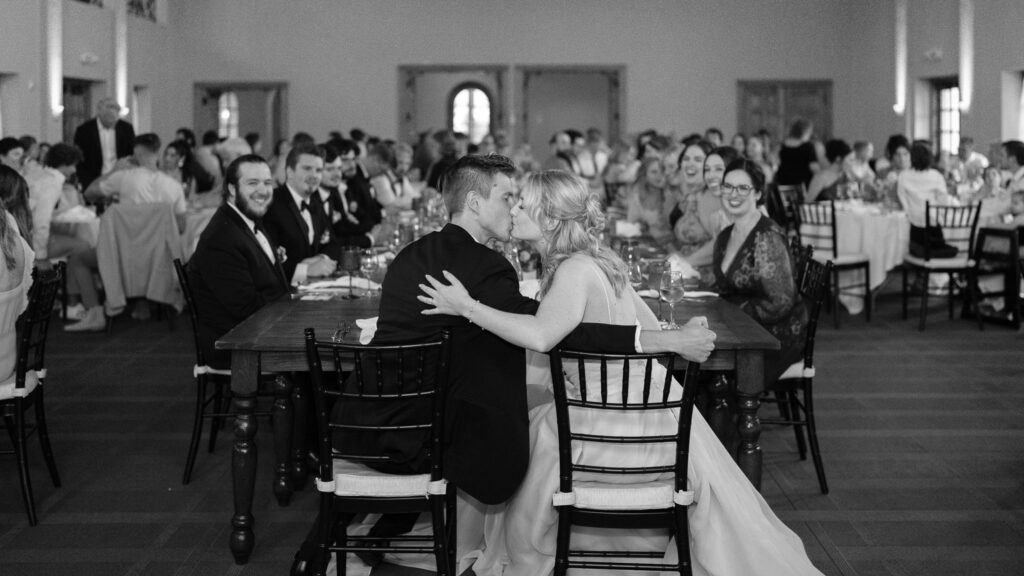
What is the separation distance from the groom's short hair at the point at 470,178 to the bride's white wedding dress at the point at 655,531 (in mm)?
394

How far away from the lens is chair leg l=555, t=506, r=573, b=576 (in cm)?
332

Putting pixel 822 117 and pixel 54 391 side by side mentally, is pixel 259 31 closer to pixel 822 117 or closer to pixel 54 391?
pixel 822 117

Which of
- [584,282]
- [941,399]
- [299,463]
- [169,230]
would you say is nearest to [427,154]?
[169,230]

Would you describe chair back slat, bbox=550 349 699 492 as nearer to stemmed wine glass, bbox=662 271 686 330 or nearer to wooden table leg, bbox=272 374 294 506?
stemmed wine glass, bbox=662 271 686 330

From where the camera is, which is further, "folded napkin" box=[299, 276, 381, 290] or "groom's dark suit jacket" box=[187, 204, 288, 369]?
"folded napkin" box=[299, 276, 381, 290]

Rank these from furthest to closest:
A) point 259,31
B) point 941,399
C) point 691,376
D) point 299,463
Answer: point 259,31
point 941,399
point 299,463
point 691,376

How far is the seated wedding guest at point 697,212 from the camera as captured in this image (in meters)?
6.14

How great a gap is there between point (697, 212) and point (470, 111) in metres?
17.2

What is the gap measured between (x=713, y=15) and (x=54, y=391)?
45.0ft

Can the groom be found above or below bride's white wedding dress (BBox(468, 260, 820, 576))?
above

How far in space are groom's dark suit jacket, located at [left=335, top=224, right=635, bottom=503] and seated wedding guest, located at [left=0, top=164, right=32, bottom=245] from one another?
7.61ft

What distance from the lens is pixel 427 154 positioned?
13477mm

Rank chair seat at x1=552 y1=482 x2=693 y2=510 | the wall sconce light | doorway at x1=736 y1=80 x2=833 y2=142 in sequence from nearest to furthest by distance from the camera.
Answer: chair seat at x1=552 y1=482 x2=693 y2=510 < the wall sconce light < doorway at x1=736 y1=80 x2=833 y2=142

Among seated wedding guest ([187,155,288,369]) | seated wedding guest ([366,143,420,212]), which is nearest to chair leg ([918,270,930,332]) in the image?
seated wedding guest ([366,143,420,212])
